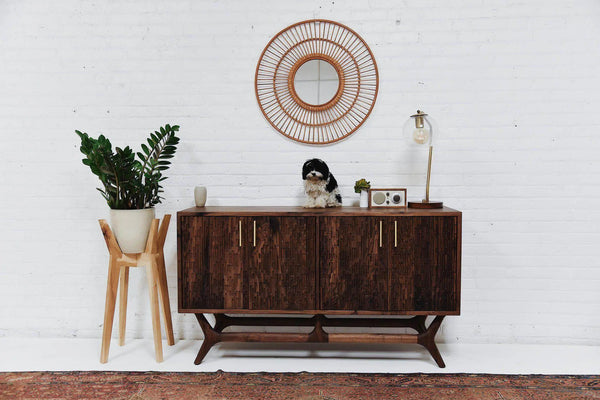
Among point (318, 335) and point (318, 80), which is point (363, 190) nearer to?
point (318, 80)

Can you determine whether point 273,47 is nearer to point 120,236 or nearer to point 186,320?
point 120,236

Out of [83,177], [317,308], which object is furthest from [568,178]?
[83,177]

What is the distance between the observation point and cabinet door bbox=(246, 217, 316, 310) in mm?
2414

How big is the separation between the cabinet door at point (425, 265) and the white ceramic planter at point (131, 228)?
1.51 metres

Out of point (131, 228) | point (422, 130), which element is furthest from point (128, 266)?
point (422, 130)

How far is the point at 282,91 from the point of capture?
2.87 meters

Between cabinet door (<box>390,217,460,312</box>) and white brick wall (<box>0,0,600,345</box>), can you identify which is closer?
cabinet door (<box>390,217,460,312</box>)

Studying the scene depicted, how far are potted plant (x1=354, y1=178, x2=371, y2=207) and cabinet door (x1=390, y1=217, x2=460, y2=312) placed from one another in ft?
0.98

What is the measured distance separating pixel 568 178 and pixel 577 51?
85 centimetres

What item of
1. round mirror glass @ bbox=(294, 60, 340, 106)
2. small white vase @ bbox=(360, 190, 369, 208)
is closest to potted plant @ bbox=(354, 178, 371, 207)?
small white vase @ bbox=(360, 190, 369, 208)

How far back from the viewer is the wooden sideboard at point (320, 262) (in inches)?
94.0

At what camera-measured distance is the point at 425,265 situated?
239cm

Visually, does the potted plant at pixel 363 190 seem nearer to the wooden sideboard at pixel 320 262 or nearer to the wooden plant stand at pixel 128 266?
the wooden sideboard at pixel 320 262

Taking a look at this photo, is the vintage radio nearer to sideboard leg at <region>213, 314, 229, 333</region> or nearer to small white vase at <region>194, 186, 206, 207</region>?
small white vase at <region>194, 186, 206, 207</region>
